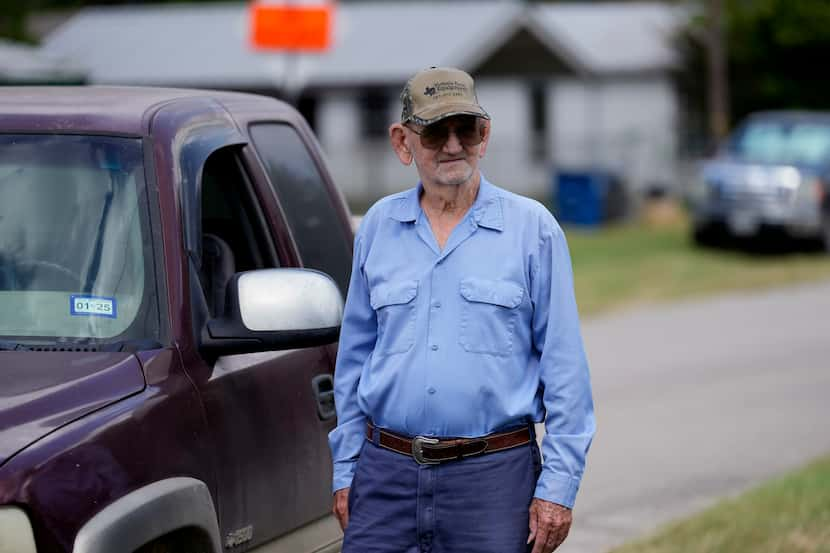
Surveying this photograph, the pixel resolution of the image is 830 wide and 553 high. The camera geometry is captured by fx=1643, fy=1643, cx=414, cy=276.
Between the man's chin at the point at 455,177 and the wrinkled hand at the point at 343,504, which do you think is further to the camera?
the wrinkled hand at the point at 343,504

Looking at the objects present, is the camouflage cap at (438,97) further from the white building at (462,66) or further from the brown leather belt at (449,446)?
the white building at (462,66)

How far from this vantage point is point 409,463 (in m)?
3.98

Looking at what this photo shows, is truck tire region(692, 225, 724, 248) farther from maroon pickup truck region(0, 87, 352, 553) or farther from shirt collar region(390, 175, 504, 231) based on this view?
shirt collar region(390, 175, 504, 231)

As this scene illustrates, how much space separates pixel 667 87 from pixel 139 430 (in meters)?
41.5

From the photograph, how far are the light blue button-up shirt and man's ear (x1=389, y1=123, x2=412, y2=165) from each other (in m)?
0.15

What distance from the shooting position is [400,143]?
4191mm

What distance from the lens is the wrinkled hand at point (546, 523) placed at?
3.93m

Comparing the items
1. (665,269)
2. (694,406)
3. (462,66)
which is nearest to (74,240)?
(694,406)

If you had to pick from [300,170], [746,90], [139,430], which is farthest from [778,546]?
[746,90]

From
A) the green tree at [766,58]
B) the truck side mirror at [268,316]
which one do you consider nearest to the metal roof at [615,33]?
the green tree at [766,58]

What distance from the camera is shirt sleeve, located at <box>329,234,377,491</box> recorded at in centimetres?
414

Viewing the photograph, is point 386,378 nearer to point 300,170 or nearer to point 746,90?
point 300,170

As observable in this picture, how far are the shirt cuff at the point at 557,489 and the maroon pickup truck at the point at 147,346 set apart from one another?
695 millimetres

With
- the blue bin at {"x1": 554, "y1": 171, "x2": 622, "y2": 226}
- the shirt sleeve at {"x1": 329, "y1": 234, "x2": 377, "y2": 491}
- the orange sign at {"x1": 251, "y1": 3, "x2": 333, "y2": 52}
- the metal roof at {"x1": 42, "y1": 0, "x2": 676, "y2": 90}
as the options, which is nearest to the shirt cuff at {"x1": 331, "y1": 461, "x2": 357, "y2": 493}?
the shirt sleeve at {"x1": 329, "y1": 234, "x2": 377, "y2": 491}
